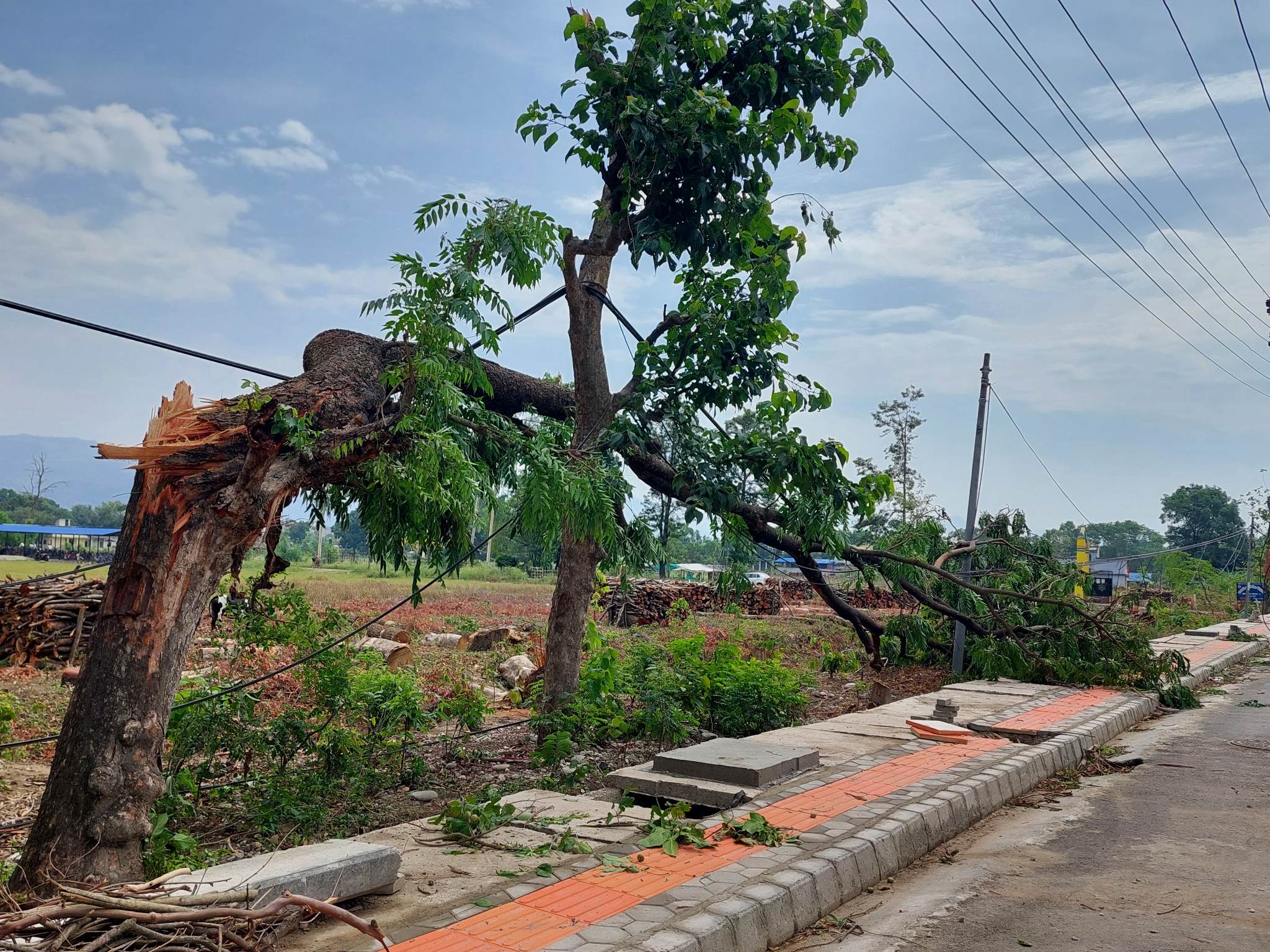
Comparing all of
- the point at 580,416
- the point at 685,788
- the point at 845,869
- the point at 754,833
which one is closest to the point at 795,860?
the point at 845,869

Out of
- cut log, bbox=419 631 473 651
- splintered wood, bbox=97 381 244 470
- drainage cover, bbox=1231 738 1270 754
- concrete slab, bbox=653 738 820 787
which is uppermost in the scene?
splintered wood, bbox=97 381 244 470

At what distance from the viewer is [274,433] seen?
5102 mm

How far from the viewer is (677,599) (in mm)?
21703

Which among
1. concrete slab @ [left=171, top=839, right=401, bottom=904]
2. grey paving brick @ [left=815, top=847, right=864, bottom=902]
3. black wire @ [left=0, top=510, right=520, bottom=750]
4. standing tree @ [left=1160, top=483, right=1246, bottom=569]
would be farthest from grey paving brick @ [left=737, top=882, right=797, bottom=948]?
standing tree @ [left=1160, top=483, right=1246, bottom=569]

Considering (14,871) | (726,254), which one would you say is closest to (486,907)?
(14,871)

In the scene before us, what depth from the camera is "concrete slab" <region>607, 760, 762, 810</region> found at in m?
6.07

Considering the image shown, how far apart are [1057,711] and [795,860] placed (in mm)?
6687

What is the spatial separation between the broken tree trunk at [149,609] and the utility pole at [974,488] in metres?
10.2

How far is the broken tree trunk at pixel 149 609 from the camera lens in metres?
4.57

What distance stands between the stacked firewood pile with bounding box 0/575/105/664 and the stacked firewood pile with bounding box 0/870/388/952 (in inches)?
450

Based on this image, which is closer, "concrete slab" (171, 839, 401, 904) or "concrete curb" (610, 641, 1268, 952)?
"concrete slab" (171, 839, 401, 904)

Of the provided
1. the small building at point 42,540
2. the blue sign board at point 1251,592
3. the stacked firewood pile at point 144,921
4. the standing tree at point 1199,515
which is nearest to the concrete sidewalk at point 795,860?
the stacked firewood pile at point 144,921

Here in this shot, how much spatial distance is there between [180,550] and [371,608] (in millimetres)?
18872

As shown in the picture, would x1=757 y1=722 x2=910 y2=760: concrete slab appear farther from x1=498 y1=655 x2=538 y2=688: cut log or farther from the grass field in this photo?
the grass field
